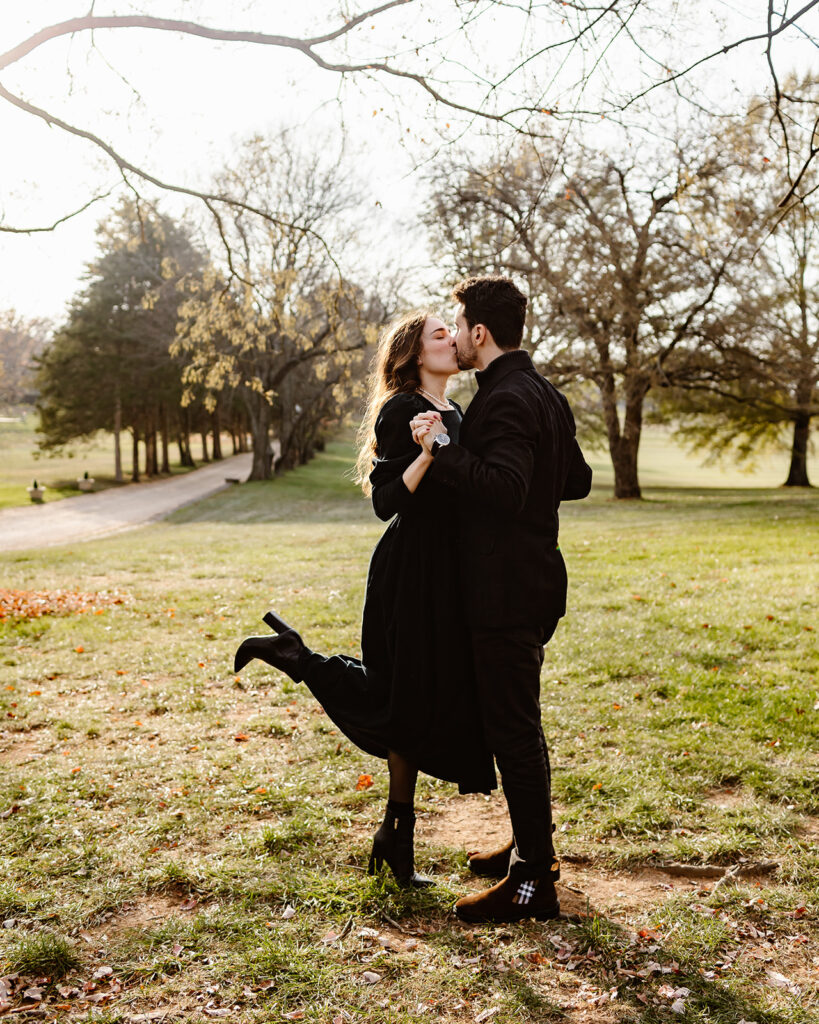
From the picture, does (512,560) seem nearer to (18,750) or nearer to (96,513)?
(18,750)

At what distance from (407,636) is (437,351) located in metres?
1.18

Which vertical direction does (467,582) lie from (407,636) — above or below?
above

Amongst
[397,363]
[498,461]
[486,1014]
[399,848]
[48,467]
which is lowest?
[486,1014]

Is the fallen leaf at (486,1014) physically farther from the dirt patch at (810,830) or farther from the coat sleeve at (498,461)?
the dirt patch at (810,830)

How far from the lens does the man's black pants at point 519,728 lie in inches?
130

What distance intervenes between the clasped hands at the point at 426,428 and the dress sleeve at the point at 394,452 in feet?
0.52

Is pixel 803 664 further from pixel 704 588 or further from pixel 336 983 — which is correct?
pixel 336 983

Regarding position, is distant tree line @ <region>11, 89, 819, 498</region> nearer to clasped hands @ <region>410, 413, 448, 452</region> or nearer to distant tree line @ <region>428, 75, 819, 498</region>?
distant tree line @ <region>428, 75, 819, 498</region>

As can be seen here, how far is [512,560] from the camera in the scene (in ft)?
10.7

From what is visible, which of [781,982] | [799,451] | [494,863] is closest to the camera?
[781,982]

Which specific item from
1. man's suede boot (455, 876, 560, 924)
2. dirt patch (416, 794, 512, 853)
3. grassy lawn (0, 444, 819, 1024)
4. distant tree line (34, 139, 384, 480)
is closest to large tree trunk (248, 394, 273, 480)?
distant tree line (34, 139, 384, 480)

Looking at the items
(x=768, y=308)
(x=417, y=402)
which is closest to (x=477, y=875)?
(x=417, y=402)

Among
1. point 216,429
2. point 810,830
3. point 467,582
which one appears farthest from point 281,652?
point 216,429

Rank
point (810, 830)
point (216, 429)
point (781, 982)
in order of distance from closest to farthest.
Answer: point (781, 982)
point (810, 830)
point (216, 429)
